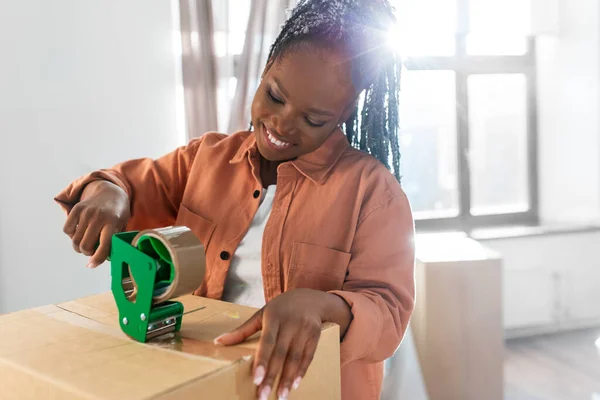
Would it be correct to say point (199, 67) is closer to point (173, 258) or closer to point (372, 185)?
point (372, 185)

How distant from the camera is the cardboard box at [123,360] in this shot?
0.41 meters

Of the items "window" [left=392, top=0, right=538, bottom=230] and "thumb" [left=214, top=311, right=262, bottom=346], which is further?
"window" [left=392, top=0, right=538, bottom=230]

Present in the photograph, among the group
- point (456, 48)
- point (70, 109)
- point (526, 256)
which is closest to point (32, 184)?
point (70, 109)

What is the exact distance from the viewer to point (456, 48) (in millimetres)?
2576

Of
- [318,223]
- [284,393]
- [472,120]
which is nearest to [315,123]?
[318,223]

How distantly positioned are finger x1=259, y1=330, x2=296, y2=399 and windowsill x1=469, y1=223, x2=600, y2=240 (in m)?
2.25

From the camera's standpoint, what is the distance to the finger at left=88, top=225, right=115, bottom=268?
0.61 m

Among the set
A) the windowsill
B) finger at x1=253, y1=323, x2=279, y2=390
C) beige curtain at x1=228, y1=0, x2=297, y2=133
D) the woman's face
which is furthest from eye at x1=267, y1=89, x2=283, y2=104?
the windowsill

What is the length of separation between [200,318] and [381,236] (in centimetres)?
26

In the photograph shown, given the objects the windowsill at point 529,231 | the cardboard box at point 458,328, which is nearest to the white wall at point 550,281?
the windowsill at point 529,231

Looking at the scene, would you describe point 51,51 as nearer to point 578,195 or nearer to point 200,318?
point 200,318

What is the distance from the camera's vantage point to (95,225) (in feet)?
2.11

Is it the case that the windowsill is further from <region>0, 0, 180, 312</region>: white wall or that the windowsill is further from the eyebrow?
the eyebrow

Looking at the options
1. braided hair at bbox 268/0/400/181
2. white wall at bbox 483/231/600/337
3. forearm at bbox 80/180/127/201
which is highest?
braided hair at bbox 268/0/400/181
